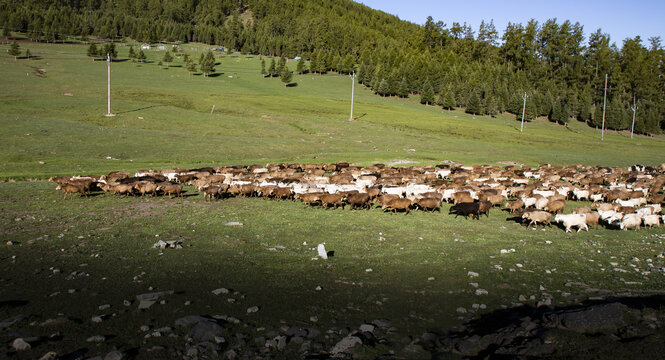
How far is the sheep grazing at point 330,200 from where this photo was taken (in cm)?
1727

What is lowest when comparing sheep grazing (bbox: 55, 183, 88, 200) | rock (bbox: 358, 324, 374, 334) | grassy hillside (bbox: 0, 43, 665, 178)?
sheep grazing (bbox: 55, 183, 88, 200)

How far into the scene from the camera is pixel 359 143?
162 feet

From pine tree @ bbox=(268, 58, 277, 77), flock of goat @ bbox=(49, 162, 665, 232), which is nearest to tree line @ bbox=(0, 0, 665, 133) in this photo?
pine tree @ bbox=(268, 58, 277, 77)

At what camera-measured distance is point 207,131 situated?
1955 inches

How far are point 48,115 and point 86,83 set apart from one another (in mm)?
35776

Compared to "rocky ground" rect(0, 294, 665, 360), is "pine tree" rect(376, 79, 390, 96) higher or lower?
higher

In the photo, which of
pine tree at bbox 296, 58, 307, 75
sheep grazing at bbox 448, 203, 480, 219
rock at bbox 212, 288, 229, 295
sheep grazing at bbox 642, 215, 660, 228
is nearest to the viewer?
rock at bbox 212, 288, 229, 295

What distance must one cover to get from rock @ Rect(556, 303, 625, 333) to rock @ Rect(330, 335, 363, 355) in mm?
3190

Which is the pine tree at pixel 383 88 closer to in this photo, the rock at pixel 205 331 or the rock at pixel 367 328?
the rock at pixel 367 328

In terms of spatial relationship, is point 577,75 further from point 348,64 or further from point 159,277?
point 159,277

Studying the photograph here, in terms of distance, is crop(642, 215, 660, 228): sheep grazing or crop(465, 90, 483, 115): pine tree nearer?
crop(642, 215, 660, 228): sheep grazing

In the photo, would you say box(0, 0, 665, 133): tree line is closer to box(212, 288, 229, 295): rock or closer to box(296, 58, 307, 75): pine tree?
box(296, 58, 307, 75): pine tree

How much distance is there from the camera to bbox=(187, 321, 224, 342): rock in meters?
6.11

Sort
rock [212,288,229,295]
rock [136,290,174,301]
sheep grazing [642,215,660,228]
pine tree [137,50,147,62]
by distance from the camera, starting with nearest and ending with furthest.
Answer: rock [136,290,174,301], rock [212,288,229,295], sheep grazing [642,215,660,228], pine tree [137,50,147,62]
